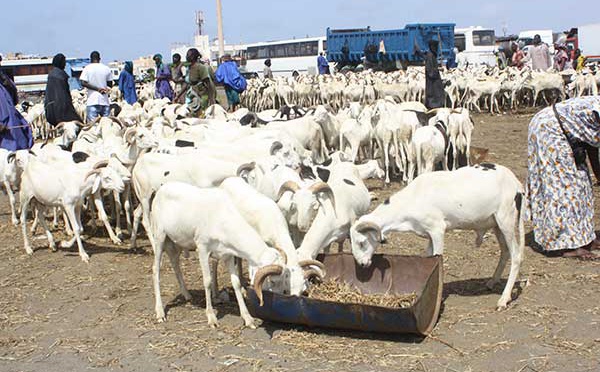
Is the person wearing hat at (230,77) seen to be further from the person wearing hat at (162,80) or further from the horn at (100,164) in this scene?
the horn at (100,164)

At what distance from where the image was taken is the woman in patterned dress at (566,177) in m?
7.57

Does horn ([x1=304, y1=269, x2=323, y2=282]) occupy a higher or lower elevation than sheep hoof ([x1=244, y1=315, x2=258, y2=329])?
higher

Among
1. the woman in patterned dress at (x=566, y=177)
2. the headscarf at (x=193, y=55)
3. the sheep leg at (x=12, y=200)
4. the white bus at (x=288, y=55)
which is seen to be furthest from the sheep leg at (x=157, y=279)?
the white bus at (x=288, y=55)

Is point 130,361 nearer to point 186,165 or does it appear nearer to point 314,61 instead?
point 186,165

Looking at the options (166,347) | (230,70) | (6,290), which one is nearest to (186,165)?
(6,290)

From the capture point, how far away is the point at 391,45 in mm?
35250

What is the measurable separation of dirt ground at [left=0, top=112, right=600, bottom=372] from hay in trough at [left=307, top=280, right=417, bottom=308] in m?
0.41

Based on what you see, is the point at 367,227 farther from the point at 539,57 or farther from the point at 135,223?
the point at 539,57

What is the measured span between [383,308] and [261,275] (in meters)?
0.99

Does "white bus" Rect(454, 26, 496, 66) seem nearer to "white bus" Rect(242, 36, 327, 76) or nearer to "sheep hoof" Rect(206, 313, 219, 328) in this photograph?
"white bus" Rect(242, 36, 327, 76)

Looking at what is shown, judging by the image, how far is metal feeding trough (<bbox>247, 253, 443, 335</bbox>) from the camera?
5.56m

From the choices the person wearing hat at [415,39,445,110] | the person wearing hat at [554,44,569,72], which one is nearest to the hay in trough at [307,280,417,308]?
the person wearing hat at [415,39,445,110]

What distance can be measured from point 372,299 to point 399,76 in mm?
21427

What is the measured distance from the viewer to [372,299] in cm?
645
